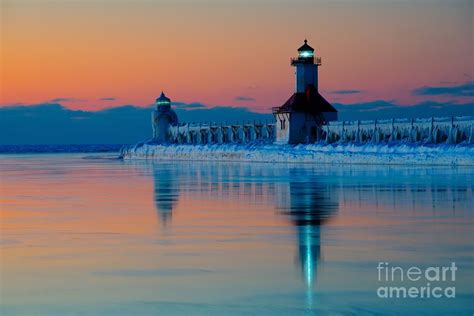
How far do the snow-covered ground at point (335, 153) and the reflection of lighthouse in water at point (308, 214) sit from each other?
56.2ft

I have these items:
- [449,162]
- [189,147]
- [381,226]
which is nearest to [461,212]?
[381,226]

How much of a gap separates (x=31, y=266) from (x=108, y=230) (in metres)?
3.83

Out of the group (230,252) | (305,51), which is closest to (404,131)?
(305,51)

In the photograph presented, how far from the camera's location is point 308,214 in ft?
55.8

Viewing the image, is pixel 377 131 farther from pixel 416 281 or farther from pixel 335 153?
pixel 416 281

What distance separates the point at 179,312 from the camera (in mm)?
8555

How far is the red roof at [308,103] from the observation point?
203 feet

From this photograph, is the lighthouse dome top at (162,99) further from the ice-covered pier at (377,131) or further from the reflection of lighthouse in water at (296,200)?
the reflection of lighthouse in water at (296,200)

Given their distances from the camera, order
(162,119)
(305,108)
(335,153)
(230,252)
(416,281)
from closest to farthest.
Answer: (416,281) < (230,252) < (335,153) < (305,108) < (162,119)

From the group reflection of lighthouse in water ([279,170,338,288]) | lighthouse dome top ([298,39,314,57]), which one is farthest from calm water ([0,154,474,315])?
lighthouse dome top ([298,39,314,57])

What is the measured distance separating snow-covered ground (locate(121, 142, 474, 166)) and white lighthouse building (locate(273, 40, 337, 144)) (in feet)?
6.51

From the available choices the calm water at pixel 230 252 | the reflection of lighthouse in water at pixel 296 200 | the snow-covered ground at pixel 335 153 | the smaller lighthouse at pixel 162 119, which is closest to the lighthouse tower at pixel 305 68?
the snow-covered ground at pixel 335 153

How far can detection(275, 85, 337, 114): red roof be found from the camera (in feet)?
203

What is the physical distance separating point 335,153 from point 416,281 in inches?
1660
